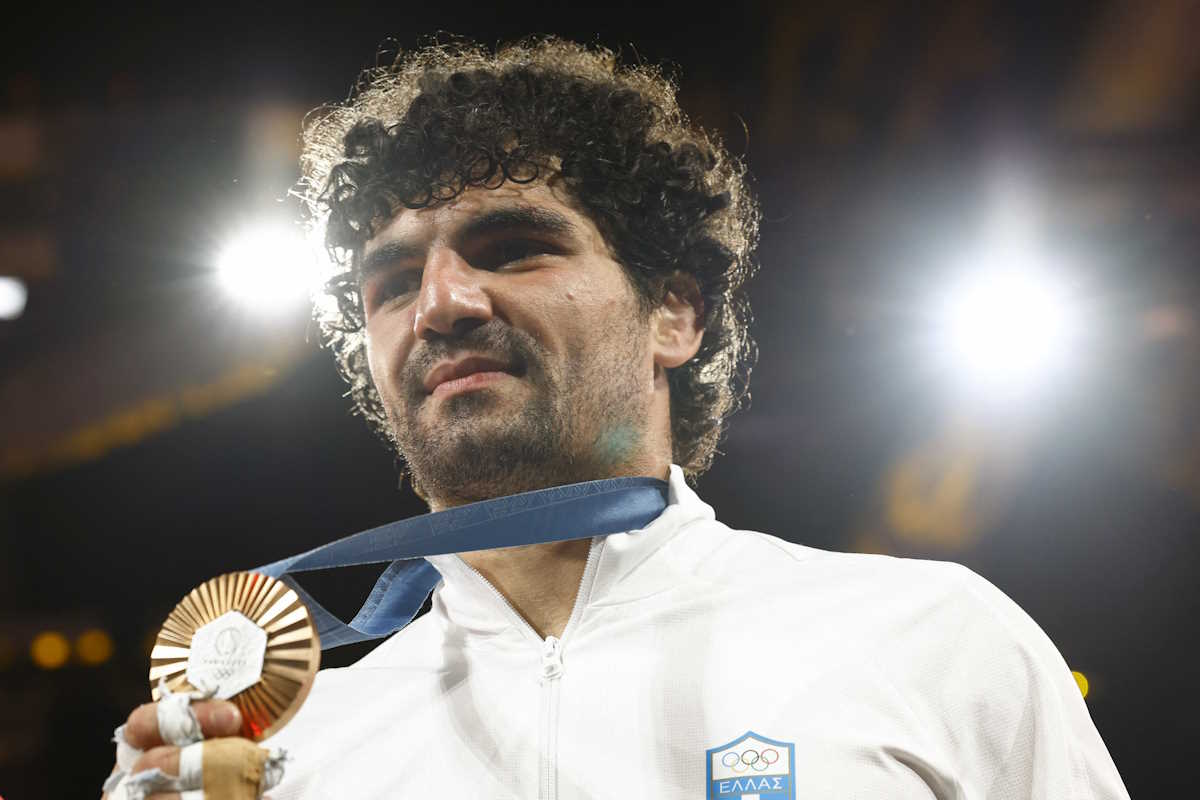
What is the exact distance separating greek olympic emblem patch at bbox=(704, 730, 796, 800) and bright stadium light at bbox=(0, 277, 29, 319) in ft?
7.84

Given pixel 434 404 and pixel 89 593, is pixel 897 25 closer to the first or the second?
pixel 434 404

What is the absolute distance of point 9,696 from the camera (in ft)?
9.30

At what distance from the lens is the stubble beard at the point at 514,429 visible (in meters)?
1.75

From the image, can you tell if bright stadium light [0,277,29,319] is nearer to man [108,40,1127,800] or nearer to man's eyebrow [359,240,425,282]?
man [108,40,1127,800]

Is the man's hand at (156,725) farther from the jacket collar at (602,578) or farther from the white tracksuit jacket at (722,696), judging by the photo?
the jacket collar at (602,578)

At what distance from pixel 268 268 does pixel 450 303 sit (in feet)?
4.24

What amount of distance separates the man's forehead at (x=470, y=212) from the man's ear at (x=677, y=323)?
25 cm

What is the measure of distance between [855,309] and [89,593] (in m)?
2.27

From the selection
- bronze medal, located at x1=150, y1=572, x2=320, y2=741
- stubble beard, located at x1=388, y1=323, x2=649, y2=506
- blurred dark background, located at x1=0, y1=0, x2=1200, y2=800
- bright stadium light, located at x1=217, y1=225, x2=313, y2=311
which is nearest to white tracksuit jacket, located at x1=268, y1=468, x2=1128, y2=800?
stubble beard, located at x1=388, y1=323, x2=649, y2=506

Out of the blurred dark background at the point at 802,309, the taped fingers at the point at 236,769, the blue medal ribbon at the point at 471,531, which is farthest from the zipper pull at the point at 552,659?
the blurred dark background at the point at 802,309

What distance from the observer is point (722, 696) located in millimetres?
1520

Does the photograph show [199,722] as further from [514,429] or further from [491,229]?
[491,229]

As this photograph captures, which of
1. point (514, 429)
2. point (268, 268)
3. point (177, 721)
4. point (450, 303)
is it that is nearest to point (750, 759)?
point (514, 429)

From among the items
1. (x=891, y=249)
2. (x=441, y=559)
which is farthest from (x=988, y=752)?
(x=891, y=249)
